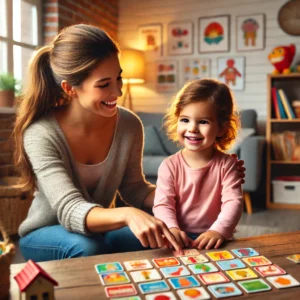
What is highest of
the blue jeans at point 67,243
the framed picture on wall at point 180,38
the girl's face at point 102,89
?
the framed picture on wall at point 180,38

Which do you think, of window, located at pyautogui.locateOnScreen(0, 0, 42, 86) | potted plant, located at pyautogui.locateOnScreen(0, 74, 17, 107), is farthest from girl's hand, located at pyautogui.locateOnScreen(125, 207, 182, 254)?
window, located at pyautogui.locateOnScreen(0, 0, 42, 86)

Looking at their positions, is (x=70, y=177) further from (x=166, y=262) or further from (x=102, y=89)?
(x=166, y=262)

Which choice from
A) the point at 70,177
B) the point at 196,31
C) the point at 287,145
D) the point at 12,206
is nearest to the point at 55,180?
the point at 70,177

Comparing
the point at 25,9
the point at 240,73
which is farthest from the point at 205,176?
the point at 240,73

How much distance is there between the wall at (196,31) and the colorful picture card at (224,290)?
389cm

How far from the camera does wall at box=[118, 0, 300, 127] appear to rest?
175 inches

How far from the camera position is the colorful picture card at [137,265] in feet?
3.11

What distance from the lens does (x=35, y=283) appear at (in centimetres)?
73

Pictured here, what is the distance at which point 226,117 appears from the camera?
1.45 meters

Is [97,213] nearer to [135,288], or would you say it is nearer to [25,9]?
[135,288]

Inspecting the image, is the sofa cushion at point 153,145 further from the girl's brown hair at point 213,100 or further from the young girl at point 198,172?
the young girl at point 198,172

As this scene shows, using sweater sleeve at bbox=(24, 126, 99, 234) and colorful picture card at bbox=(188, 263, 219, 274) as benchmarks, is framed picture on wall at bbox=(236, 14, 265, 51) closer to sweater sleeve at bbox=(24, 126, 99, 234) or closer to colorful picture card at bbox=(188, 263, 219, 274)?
sweater sleeve at bbox=(24, 126, 99, 234)

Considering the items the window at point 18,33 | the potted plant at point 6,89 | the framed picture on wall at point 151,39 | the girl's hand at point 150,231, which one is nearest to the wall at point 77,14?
the window at point 18,33

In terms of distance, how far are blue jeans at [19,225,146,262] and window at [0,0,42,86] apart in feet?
7.53
